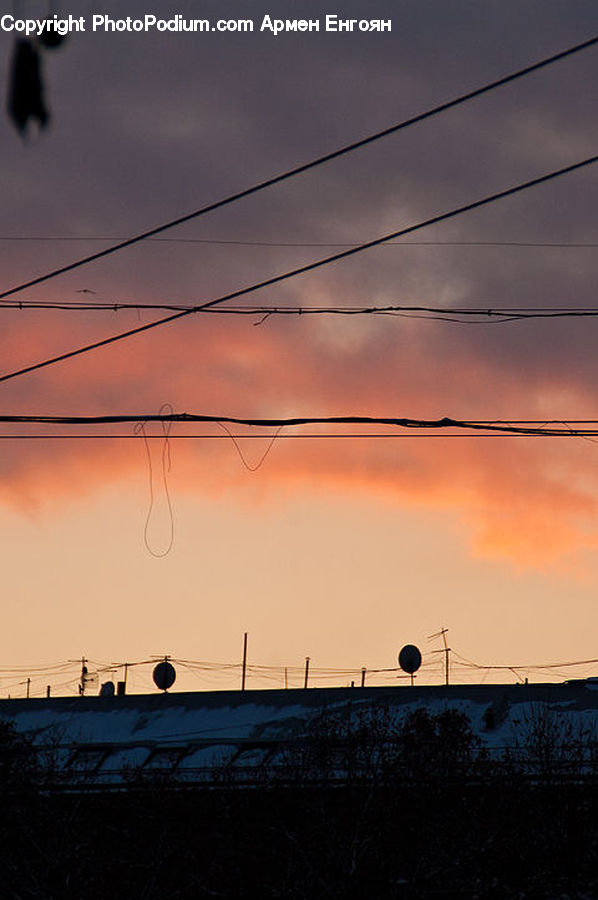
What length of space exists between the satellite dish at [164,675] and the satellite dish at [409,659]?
9438 millimetres

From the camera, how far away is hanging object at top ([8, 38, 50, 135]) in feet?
8.57

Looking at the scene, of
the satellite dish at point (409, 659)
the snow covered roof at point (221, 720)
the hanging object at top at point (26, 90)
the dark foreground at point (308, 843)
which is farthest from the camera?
the satellite dish at point (409, 659)

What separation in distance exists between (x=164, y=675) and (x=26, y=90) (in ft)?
172

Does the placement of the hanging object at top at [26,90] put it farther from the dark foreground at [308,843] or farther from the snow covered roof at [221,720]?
the snow covered roof at [221,720]

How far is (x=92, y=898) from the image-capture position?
37.1m

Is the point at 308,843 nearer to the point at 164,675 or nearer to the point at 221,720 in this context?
the point at 221,720

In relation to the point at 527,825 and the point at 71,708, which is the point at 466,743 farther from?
the point at 71,708

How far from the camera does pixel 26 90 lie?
2.64 meters

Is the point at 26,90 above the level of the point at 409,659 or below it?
below

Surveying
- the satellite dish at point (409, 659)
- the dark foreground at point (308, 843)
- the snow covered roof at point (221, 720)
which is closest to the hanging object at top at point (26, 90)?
the dark foreground at point (308, 843)

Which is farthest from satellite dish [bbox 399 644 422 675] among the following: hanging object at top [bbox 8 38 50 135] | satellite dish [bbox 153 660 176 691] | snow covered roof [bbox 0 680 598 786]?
hanging object at top [bbox 8 38 50 135]

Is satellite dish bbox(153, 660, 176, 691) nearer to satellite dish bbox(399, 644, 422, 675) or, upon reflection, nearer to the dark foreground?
satellite dish bbox(399, 644, 422, 675)

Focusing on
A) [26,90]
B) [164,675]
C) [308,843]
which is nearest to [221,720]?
[164,675]

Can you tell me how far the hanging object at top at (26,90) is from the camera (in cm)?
261
